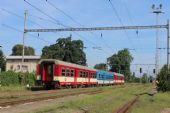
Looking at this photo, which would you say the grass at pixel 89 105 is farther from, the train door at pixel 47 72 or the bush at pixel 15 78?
the bush at pixel 15 78

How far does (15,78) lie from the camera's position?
2115 inches

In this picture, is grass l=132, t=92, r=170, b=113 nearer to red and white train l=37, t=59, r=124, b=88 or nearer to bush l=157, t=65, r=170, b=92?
bush l=157, t=65, r=170, b=92

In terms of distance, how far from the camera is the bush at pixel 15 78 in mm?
51656

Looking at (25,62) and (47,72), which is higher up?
(25,62)

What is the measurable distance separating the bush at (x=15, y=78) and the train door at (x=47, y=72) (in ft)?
28.5

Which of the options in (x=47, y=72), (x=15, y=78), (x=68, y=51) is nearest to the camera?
(x=47, y=72)

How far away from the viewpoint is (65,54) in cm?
12188

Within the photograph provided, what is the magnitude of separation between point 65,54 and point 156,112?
10156 centimetres

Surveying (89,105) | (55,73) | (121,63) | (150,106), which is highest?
(121,63)

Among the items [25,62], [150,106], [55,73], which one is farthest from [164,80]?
[25,62]

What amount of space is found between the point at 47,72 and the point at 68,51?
251ft

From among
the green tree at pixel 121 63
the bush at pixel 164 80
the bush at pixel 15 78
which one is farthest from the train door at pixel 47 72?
the green tree at pixel 121 63

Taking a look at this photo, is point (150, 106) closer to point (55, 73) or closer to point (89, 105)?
point (89, 105)

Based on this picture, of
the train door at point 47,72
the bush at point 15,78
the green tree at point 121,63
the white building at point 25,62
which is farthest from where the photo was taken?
the green tree at point 121,63
